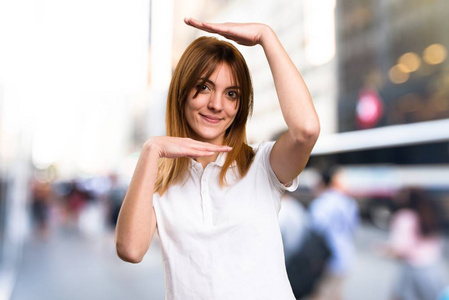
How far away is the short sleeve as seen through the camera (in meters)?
0.94

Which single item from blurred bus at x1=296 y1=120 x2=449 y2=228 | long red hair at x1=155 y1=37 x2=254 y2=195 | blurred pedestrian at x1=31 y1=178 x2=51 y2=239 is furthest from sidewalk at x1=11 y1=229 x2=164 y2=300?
long red hair at x1=155 y1=37 x2=254 y2=195

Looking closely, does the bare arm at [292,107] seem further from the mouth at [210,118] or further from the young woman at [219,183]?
Answer: the mouth at [210,118]

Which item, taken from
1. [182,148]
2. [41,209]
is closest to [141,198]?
[182,148]

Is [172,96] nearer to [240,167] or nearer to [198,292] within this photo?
[240,167]

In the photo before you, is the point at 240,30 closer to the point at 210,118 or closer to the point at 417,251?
→ the point at 210,118

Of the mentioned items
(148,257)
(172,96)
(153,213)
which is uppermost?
(172,96)

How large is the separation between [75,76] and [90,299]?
7.14 ft

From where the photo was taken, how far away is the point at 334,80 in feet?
15.7

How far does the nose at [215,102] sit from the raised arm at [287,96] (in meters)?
0.12

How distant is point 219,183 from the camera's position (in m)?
0.94

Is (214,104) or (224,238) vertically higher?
(214,104)

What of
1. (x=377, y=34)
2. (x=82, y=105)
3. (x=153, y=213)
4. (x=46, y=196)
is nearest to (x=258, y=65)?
(x=153, y=213)

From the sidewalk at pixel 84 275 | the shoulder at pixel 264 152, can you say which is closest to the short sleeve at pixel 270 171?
the shoulder at pixel 264 152

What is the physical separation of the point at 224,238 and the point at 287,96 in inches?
11.7
